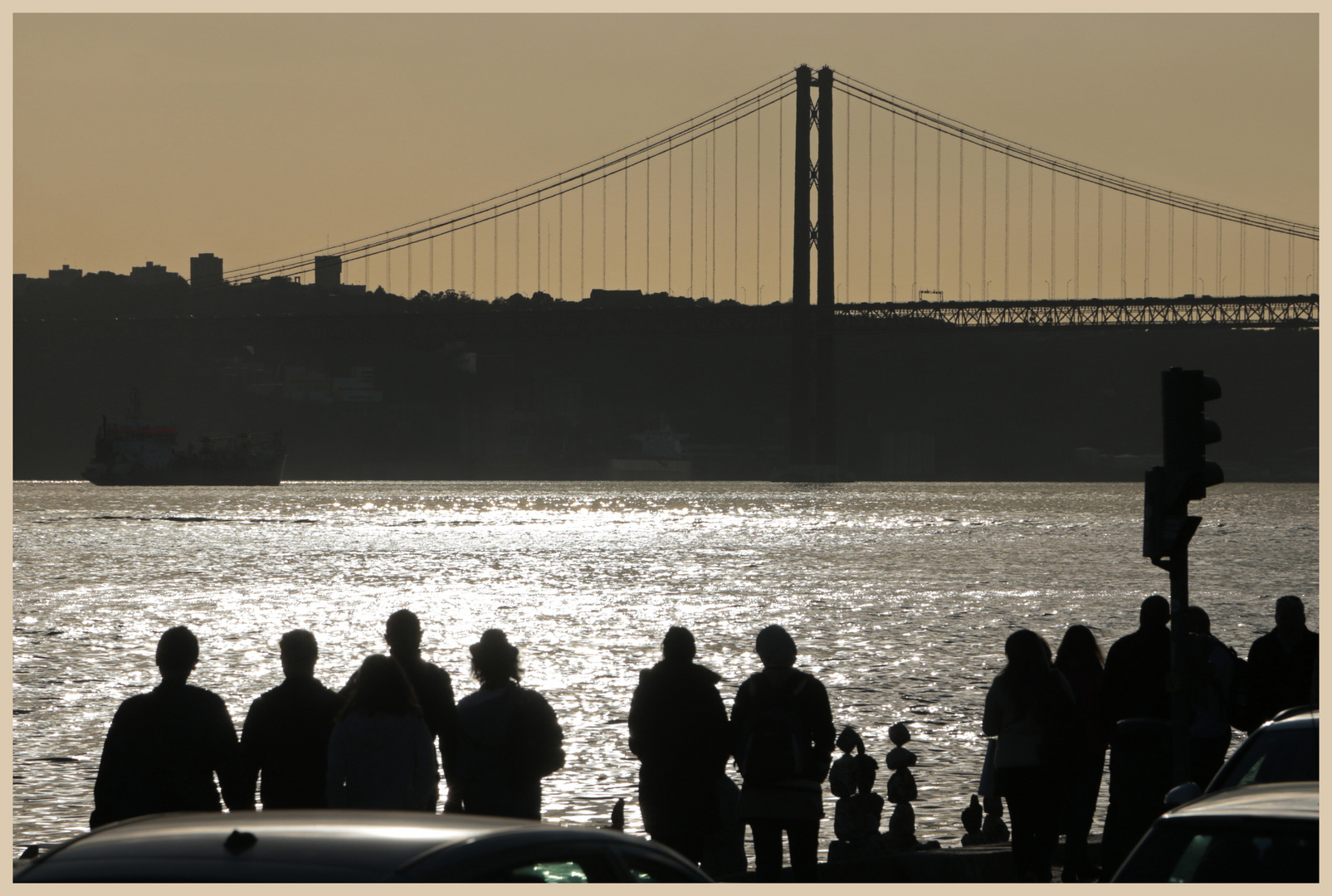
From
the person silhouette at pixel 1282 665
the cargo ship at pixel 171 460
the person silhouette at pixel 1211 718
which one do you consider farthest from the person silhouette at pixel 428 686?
the cargo ship at pixel 171 460

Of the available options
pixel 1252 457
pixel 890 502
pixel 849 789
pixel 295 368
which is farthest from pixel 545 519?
pixel 1252 457

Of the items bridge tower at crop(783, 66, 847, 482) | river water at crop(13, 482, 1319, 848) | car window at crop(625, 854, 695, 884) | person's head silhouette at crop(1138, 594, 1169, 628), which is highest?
bridge tower at crop(783, 66, 847, 482)

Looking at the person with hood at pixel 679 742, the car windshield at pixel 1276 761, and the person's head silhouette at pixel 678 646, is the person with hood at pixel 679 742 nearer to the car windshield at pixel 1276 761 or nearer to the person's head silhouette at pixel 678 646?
the person's head silhouette at pixel 678 646

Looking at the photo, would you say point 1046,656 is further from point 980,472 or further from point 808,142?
point 980,472

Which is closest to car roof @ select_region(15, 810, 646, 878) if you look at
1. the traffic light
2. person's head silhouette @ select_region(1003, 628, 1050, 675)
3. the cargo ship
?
person's head silhouette @ select_region(1003, 628, 1050, 675)

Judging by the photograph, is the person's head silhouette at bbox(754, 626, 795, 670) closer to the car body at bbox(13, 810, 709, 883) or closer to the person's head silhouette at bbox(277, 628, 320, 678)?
the person's head silhouette at bbox(277, 628, 320, 678)

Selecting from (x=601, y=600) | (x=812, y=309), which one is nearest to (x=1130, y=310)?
(x=812, y=309)
